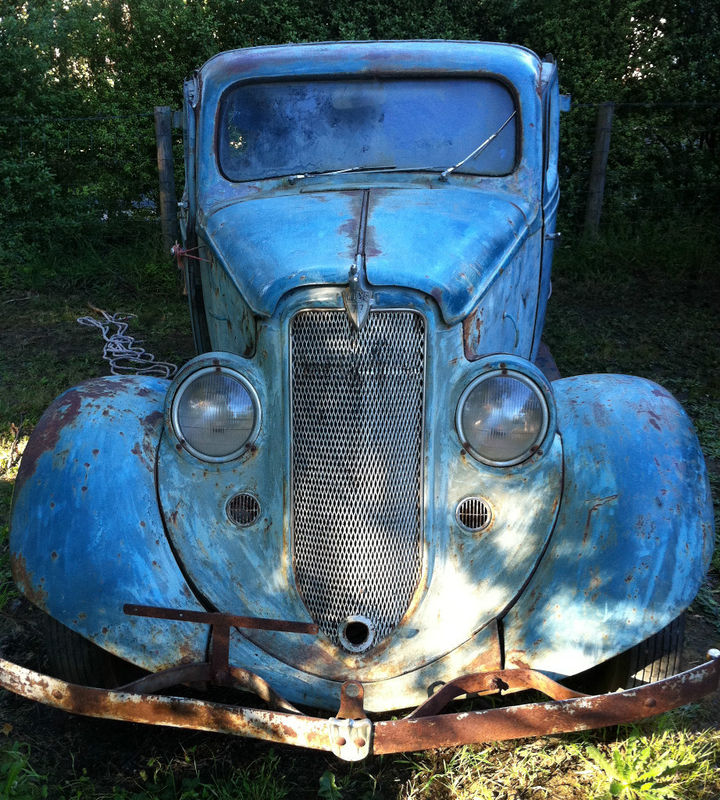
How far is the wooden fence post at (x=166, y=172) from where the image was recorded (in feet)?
22.0

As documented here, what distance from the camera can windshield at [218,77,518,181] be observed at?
3.08 meters

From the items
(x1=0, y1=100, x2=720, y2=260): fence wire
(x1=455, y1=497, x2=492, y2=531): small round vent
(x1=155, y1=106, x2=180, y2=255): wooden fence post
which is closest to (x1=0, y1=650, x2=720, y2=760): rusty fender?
(x1=455, y1=497, x2=492, y2=531): small round vent

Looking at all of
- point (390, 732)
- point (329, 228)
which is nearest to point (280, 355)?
point (329, 228)

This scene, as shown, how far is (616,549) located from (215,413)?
1170mm

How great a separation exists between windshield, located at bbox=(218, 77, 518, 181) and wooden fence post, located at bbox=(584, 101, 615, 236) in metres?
4.59

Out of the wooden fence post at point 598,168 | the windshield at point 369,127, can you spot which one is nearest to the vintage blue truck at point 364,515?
the windshield at point 369,127

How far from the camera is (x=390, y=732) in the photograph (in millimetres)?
1766

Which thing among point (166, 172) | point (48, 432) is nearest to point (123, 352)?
point (166, 172)

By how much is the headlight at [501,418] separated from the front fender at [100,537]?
90 cm

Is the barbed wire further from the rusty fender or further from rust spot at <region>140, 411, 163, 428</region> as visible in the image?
the rusty fender

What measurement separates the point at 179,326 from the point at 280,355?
13.4ft

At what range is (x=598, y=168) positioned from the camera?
7.35 metres

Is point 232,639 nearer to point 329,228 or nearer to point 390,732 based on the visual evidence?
point 390,732

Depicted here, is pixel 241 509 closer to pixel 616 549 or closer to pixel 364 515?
pixel 364 515
